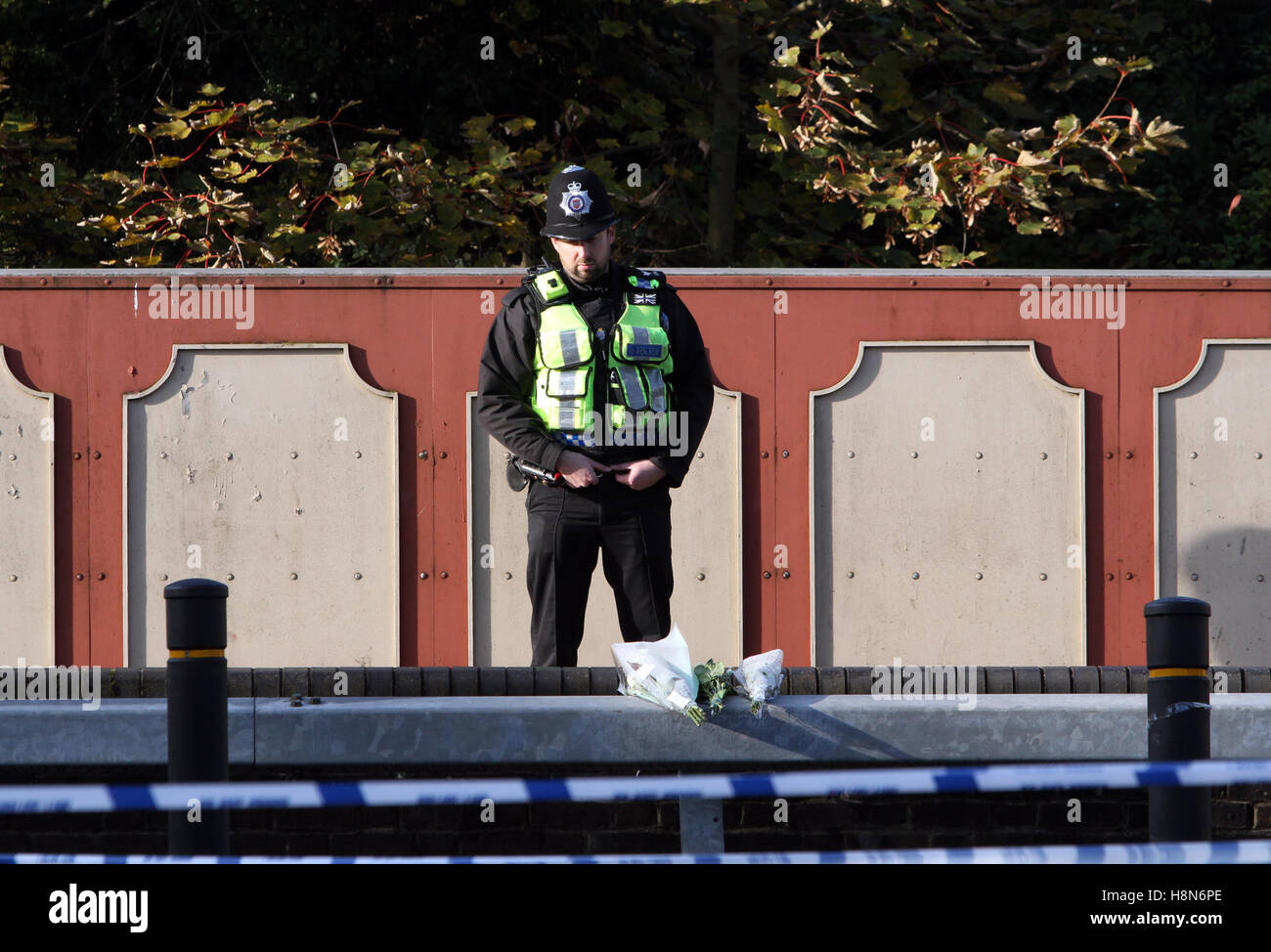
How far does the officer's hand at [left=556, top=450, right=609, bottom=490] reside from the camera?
17.1 ft

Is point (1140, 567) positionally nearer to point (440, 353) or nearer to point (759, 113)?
point (440, 353)

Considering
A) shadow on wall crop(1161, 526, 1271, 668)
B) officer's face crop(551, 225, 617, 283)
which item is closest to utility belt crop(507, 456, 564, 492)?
officer's face crop(551, 225, 617, 283)

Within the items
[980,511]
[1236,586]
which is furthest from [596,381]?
[1236,586]

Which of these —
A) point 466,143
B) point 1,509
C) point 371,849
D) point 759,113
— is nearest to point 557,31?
point 466,143

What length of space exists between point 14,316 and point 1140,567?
5116 mm

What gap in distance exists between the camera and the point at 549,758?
4465 mm

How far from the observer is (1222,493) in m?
7.16

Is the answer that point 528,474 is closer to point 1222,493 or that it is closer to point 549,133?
point 1222,493

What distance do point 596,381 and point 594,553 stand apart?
0.57 metres

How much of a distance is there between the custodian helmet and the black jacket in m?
0.20

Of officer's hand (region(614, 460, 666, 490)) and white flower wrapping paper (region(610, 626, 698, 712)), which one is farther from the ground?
officer's hand (region(614, 460, 666, 490))

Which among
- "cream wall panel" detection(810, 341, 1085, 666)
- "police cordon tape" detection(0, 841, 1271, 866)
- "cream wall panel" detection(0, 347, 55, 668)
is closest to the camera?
"police cordon tape" detection(0, 841, 1271, 866)

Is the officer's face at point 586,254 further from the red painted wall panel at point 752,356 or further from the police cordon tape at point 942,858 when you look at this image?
the police cordon tape at point 942,858

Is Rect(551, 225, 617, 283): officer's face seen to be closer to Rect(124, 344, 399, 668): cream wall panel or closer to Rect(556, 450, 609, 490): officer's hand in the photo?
Rect(556, 450, 609, 490): officer's hand
